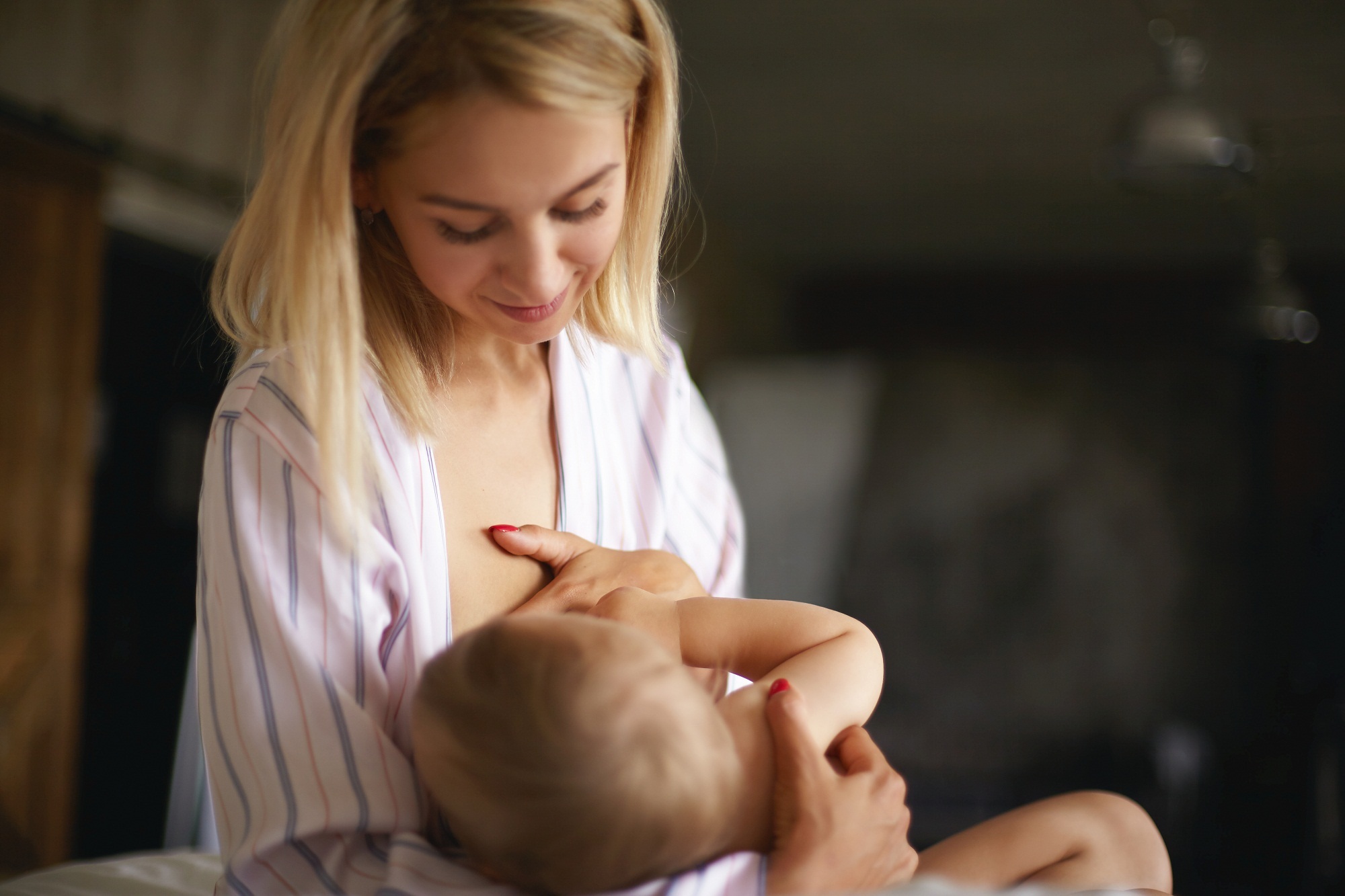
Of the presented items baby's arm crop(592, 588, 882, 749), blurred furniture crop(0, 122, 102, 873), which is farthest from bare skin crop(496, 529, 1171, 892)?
blurred furniture crop(0, 122, 102, 873)

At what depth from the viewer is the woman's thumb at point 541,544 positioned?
31.2 inches

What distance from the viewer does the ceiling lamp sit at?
95.0 inches

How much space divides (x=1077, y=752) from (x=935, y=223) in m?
3.28

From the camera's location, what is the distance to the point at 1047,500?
22.5 ft

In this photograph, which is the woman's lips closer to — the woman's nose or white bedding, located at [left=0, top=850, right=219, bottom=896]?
the woman's nose

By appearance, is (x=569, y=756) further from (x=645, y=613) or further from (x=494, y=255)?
(x=494, y=255)

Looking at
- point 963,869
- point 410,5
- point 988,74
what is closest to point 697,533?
point 963,869

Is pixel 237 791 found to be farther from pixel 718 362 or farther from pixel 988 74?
pixel 718 362

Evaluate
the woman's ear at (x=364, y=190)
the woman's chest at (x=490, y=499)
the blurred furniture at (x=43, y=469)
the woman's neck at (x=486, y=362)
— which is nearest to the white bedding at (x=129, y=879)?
the woman's chest at (x=490, y=499)

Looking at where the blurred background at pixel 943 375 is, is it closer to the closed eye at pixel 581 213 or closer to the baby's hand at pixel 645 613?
the closed eye at pixel 581 213

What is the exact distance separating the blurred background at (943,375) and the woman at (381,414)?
0.35 meters

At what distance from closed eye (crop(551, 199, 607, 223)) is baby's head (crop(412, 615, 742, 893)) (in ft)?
0.88

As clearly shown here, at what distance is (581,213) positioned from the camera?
708 millimetres

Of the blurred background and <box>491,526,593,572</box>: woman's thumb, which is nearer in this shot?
<box>491,526,593,572</box>: woman's thumb
